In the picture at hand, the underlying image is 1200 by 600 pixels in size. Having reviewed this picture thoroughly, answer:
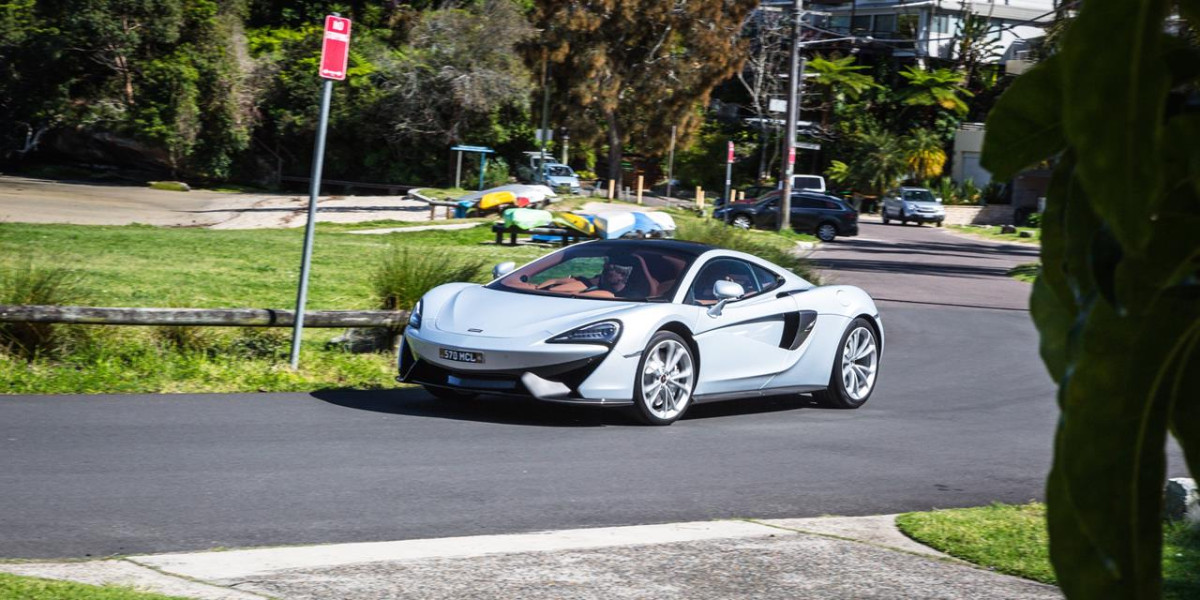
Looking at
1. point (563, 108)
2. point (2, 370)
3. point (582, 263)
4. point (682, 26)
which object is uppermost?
point (682, 26)

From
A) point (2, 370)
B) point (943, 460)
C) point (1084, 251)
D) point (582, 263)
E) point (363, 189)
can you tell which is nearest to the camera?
point (1084, 251)

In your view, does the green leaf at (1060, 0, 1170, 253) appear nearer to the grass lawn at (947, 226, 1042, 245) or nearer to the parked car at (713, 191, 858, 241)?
the parked car at (713, 191, 858, 241)

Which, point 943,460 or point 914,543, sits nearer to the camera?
point 914,543

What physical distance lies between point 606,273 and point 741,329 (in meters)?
1.20

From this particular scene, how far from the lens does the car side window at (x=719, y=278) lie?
10.9 metres

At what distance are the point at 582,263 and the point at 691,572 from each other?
5.65 meters

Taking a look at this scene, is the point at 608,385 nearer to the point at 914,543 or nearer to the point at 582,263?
the point at 582,263

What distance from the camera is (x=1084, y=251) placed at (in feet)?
2.87

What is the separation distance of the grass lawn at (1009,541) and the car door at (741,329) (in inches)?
136

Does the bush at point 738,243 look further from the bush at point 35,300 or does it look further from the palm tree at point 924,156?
the palm tree at point 924,156

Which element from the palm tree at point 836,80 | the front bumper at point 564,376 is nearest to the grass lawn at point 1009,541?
the front bumper at point 564,376

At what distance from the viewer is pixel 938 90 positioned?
70.6 meters

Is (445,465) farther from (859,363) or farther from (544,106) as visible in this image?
(544,106)

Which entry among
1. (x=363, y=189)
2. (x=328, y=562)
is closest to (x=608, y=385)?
(x=328, y=562)
